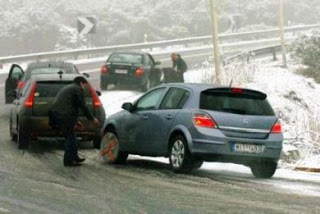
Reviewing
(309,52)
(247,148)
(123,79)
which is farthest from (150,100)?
(309,52)

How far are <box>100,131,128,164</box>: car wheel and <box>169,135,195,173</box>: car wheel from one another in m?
1.53

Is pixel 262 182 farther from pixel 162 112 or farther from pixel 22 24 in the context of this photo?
pixel 22 24

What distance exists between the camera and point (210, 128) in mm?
11781

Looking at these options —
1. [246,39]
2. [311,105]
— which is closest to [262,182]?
[311,105]


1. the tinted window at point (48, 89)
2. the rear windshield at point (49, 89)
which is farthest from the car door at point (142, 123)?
the tinted window at point (48, 89)

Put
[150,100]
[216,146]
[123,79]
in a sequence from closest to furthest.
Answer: [216,146], [150,100], [123,79]

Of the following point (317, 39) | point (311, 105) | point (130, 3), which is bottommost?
point (311, 105)

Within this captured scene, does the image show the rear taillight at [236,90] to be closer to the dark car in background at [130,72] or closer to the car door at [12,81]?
the car door at [12,81]

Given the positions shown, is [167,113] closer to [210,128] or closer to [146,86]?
[210,128]

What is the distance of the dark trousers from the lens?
1279 centimetres

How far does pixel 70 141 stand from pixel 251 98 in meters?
A: 3.13

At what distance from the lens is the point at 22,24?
56.9 meters

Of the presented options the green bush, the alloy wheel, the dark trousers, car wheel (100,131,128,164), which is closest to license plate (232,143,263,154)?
the alloy wheel

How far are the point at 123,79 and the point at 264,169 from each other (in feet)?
52.5
